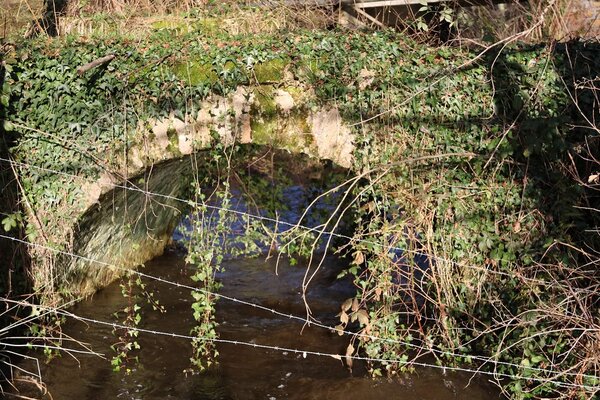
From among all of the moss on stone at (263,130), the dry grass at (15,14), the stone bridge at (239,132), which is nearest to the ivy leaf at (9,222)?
the stone bridge at (239,132)

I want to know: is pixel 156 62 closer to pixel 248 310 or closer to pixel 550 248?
pixel 248 310

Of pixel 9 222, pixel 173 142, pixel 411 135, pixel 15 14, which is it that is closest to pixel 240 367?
pixel 173 142

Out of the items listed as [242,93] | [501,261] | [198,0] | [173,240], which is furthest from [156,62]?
[173,240]

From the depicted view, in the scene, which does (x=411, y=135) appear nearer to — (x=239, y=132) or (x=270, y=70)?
(x=270, y=70)

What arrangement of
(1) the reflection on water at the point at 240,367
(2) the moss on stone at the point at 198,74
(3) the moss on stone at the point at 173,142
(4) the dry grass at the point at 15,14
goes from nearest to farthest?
(1) the reflection on water at the point at 240,367
(2) the moss on stone at the point at 198,74
(3) the moss on stone at the point at 173,142
(4) the dry grass at the point at 15,14

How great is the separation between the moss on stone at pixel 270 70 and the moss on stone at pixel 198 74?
14.8 inches

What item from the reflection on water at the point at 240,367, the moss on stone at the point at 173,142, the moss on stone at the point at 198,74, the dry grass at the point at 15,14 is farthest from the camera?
the dry grass at the point at 15,14

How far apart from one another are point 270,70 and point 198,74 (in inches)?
25.5

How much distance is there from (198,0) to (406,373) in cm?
438

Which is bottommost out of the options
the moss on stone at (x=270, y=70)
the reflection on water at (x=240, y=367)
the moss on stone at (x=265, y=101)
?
the reflection on water at (x=240, y=367)

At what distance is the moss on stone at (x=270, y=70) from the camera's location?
6.26 metres

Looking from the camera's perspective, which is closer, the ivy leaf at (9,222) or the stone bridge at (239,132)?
the ivy leaf at (9,222)

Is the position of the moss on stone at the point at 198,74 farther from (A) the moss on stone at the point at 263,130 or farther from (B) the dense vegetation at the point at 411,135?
(A) the moss on stone at the point at 263,130

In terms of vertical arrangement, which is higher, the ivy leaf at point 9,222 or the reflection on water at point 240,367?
the ivy leaf at point 9,222
